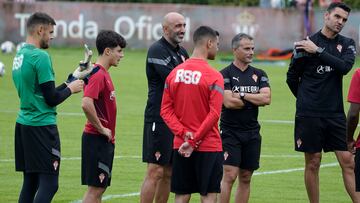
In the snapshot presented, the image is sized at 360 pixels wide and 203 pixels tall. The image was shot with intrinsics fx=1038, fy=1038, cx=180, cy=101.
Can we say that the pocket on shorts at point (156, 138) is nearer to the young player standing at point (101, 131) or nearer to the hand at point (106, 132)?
the young player standing at point (101, 131)

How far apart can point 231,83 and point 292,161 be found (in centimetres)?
485

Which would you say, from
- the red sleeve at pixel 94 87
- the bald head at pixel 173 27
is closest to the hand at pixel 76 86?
the red sleeve at pixel 94 87

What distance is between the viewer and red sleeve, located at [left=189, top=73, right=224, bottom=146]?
34.7 ft

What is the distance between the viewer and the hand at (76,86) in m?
10.8

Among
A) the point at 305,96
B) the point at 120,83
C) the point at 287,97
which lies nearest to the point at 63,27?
the point at 120,83

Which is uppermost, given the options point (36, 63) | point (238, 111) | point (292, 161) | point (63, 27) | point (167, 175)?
point (36, 63)

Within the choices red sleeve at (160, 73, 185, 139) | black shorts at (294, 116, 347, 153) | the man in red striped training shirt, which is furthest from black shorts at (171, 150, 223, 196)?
black shorts at (294, 116, 347, 153)

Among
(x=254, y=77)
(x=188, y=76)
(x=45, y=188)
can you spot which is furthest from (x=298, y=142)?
(x=45, y=188)

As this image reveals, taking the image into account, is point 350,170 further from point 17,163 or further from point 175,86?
point 17,163

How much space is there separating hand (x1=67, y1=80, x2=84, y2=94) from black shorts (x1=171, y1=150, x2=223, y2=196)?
121cm

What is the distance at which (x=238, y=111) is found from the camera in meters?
12.2

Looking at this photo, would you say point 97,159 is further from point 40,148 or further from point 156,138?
point 156,138

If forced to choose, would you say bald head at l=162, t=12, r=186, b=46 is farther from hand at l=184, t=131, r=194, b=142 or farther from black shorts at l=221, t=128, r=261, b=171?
hand at l=184, t=131, r=194, b=142

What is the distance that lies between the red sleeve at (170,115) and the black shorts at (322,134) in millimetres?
2538
